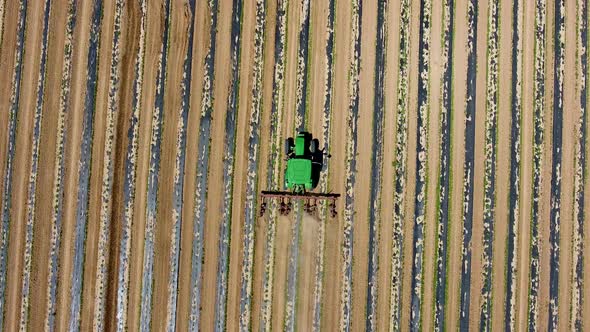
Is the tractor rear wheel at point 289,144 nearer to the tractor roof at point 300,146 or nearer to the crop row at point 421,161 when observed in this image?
the tractor roof at point 300,146

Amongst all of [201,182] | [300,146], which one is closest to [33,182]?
[201,182]

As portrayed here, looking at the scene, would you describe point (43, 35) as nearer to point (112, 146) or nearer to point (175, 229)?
point (112, 146)

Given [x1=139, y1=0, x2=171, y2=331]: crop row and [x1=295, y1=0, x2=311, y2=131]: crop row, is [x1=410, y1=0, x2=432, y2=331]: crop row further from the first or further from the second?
[x1=139, y1=0, x2=171, y2=331]: crop row

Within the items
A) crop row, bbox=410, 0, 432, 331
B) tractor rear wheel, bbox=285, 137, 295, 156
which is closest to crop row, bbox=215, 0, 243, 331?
tractor rear wheel, bbox=285, 137, 295, 156

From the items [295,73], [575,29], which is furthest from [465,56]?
[295,73]

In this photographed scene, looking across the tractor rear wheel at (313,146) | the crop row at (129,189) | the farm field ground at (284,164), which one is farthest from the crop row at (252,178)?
the crop row at (129,189)
